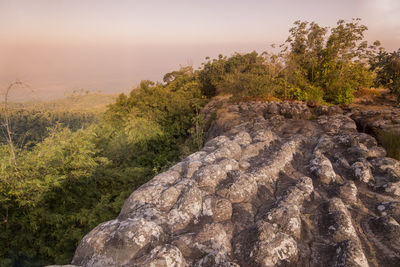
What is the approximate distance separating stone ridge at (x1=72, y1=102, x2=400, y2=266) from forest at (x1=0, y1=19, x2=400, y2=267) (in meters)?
3.10

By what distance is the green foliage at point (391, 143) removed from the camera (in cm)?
361

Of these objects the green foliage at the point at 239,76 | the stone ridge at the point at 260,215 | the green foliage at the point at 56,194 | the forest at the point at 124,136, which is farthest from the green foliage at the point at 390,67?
the green foliage at the point at 56,194

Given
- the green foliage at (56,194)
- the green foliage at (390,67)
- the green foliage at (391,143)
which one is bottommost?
the green foliage at (56,194)

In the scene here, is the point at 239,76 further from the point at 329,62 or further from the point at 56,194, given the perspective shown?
the point at 56,194

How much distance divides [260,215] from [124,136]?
10.2 metres

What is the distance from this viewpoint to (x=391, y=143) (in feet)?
12.4

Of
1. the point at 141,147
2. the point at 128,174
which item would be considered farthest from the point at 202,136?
the point at 141,147

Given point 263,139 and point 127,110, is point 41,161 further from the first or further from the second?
point 127,110

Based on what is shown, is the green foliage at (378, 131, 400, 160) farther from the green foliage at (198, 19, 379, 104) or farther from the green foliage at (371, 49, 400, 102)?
the green foliage at (198, 19, 379, 104)

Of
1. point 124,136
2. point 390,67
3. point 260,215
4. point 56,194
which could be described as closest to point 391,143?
point 390,67

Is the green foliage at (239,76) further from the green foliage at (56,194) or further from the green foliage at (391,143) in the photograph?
the green foliage at (391,143)

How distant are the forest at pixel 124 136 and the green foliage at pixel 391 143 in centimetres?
207

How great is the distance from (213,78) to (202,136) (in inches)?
250

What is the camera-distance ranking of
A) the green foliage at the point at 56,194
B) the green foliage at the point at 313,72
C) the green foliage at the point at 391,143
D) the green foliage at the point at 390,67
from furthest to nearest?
the green foliage at the point at 313,72 → the green foliage at the point at 390,67 → the green foliage at the point at 56,194 → the green foliage at the point at 391,143
